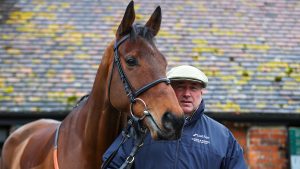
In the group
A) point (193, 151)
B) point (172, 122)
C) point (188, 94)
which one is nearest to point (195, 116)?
point (188, 94)

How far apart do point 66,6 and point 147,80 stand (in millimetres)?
9717

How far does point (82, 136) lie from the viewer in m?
4.21

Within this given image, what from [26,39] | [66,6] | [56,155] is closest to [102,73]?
[56,155]

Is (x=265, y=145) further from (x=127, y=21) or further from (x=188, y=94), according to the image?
(x=127, y=21)

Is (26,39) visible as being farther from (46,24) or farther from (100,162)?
(100,162)

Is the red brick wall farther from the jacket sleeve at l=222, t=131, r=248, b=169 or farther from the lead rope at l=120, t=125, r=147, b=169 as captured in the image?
the lead rope at l=120, t=125, r=147, b=169

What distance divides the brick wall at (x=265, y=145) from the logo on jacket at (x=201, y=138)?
631 cm

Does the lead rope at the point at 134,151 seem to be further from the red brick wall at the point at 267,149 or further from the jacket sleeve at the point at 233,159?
the red brick wall at the point at 267,149

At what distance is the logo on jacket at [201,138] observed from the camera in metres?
3.63

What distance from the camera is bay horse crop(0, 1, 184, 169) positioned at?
3.34 m

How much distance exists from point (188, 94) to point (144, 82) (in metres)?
0.42

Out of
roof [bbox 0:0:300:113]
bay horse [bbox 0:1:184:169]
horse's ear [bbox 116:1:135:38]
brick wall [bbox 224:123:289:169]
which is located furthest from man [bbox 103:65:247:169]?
brick wall [bbox 224:123:289:169]

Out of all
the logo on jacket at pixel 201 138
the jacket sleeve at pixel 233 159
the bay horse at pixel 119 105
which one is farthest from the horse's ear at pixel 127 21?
the jacket sleeve at pixel 233 159

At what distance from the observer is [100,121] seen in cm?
411
